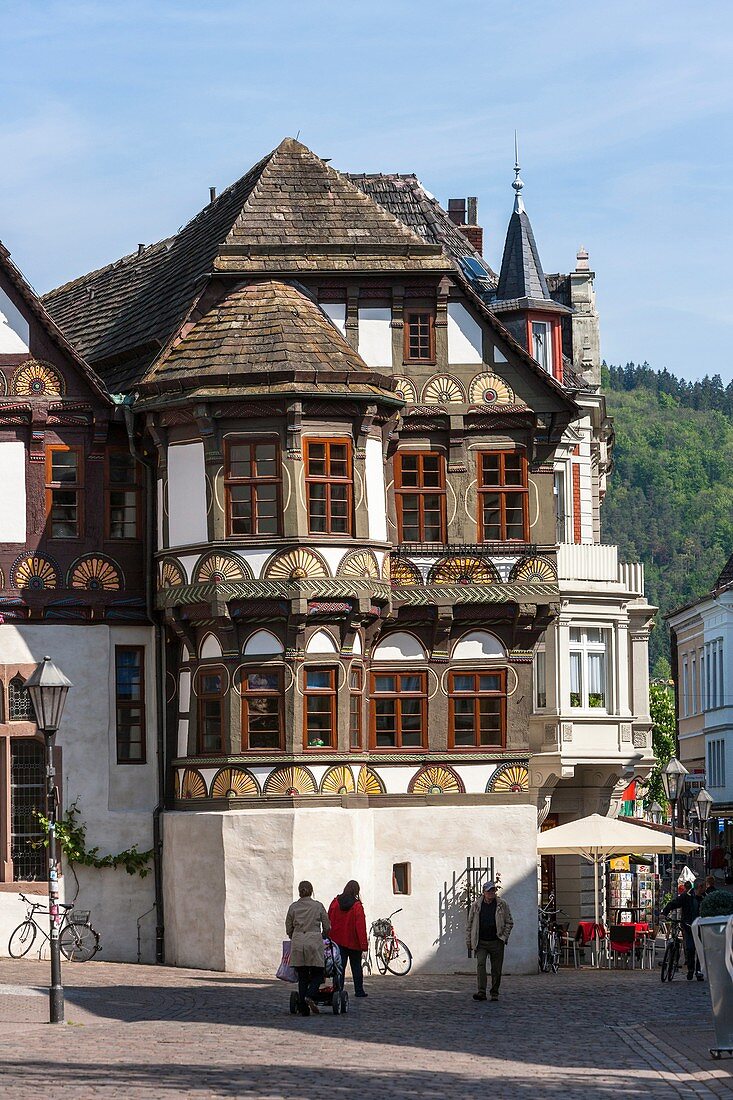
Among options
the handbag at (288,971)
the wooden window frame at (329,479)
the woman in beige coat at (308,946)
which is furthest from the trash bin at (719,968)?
the wooden window frame at (329,479)

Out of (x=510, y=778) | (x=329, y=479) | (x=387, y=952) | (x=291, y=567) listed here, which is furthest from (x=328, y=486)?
(x=387, y=952)

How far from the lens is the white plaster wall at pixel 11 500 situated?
1455 inches

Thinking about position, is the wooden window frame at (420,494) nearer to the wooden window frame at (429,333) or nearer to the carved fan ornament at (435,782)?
the wooden window frame at (429,333)

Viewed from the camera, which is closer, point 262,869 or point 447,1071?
point 447,1071

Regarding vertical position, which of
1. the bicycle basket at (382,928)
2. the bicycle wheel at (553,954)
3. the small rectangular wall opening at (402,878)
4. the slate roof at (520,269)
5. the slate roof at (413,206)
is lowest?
the bicycle wheel at (553,954)

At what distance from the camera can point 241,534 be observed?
116 ft

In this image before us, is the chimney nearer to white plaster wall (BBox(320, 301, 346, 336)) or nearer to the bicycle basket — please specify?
white plaster wall (BBox(320, 301, 346, 336))

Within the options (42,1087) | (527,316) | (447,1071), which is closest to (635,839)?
(527,316)

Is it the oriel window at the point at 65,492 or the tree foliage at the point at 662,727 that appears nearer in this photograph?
the oriel window at the point at 65,492

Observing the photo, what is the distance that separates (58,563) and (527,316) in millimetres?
12052

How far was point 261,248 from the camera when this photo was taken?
3784 cm

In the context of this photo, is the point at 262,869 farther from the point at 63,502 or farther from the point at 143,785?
the point at 63,502

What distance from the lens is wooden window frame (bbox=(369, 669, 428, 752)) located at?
1478 inches

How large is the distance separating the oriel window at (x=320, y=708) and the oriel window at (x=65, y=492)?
524 centimetres
